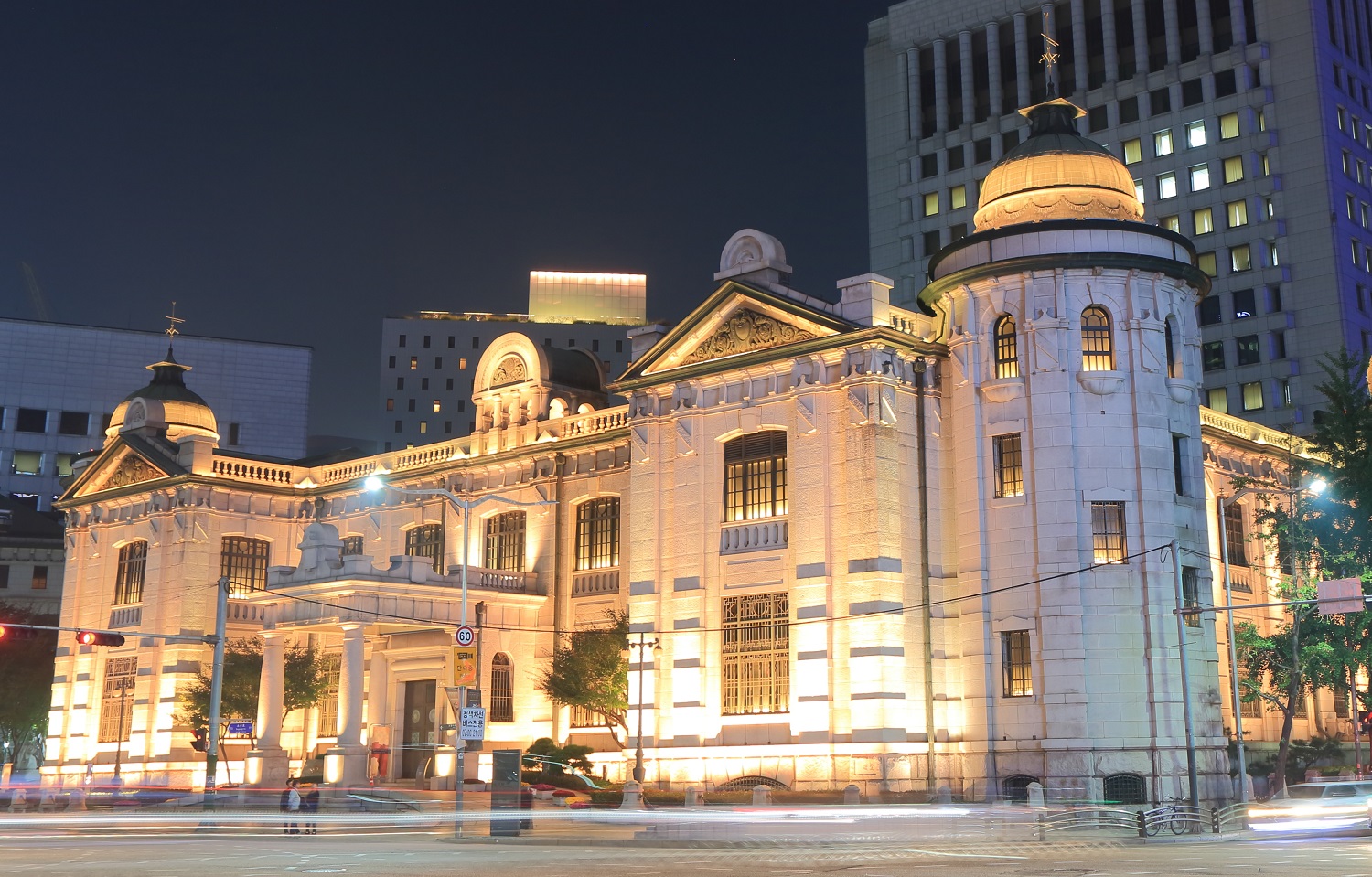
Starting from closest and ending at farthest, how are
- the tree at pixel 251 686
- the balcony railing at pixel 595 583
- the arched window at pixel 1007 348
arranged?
the arched window at pixel 1007 348 → the balcony railing at pixel 595 583 → the tree at pixel 251 686

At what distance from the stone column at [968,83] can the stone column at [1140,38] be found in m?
12.4

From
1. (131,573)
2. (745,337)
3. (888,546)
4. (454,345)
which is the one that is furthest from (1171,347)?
(454,345)

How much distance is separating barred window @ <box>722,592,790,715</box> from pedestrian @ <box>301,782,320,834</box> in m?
13.7

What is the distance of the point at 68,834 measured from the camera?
37.4m

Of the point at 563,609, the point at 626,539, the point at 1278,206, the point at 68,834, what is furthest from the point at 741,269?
the point at 1278,206

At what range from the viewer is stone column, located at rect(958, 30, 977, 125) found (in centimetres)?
10906

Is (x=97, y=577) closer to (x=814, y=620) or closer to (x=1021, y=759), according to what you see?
(x=814, y=620)

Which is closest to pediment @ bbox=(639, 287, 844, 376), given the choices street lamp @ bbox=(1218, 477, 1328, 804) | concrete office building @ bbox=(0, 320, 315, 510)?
street lamp @ bbox=(1218, 477, 1328, 804)

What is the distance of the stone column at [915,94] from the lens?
11256cm

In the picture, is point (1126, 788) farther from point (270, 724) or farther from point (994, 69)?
point (994, 69)

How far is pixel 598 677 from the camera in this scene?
182 feet

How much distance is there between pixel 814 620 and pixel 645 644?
6989 millimetres

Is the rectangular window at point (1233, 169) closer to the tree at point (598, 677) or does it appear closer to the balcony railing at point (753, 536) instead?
the balcony railing at point (753, 536)

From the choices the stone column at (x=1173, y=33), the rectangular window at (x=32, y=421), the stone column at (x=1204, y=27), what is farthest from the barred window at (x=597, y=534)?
the rectangular window at (x=32, y=421)
